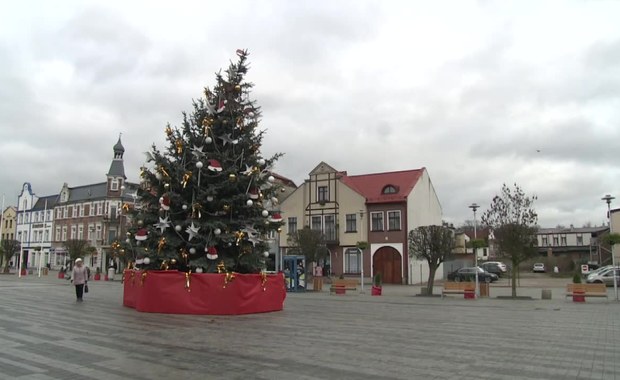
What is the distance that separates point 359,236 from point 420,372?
41.1 metres

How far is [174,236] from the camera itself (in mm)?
16938

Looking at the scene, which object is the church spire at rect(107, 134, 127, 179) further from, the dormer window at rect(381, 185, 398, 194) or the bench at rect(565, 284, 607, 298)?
the bench at rect(565, 284, 607, 298)

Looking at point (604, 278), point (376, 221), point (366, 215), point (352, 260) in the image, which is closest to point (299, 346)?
point (604, 278)

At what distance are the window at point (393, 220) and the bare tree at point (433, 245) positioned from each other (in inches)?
677

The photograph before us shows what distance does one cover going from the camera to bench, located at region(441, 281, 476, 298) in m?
27.7

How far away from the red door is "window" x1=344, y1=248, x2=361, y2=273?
5.28ft

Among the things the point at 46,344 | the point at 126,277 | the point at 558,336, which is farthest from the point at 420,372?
the point at 126,277

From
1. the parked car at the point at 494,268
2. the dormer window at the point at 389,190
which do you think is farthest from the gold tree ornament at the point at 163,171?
the parked car at the point at 494,268

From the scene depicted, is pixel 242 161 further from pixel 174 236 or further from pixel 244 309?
pixel 244 309

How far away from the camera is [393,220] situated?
47.7m

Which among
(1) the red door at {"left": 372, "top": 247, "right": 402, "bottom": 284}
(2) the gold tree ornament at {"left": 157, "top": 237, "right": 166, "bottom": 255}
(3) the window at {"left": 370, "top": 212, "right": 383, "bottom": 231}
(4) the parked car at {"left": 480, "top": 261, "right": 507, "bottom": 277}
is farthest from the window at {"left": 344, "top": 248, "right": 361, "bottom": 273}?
(2) the gold tree ornament at {"left": 157, "top": 237, "right": 166, "bottom": 255}

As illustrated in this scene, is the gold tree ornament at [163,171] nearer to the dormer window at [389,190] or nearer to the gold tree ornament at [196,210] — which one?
the gold tree ornament at [196,210]

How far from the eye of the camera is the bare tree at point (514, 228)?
28.2 m

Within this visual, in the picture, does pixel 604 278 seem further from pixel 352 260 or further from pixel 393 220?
pixel 352 260
